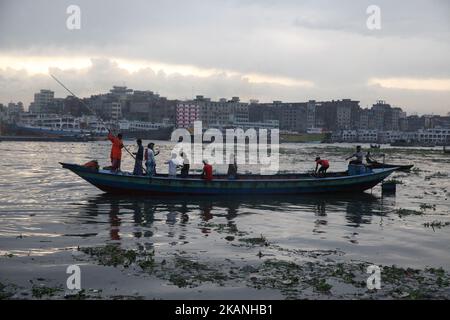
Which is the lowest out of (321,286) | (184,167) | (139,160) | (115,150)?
(321,286)

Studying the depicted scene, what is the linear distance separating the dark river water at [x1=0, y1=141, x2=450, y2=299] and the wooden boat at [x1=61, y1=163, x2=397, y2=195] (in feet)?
1.55

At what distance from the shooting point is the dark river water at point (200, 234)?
8875mm

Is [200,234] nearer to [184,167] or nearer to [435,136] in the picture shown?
[184,167]

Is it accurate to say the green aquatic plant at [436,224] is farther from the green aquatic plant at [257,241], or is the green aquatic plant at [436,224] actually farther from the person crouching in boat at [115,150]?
the person crouching in boat at [115,150]

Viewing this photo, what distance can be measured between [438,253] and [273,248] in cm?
430

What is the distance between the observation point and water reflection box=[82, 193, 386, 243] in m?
14.4

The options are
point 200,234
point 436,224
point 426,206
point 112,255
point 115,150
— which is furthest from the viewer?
point 115,150

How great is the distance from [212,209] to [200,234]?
187 inches

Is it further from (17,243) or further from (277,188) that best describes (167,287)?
(277,188)

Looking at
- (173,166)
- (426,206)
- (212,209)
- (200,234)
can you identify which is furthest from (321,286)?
(426,206)

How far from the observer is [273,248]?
1180 cm

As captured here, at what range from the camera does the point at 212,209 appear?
1802 centimetres
